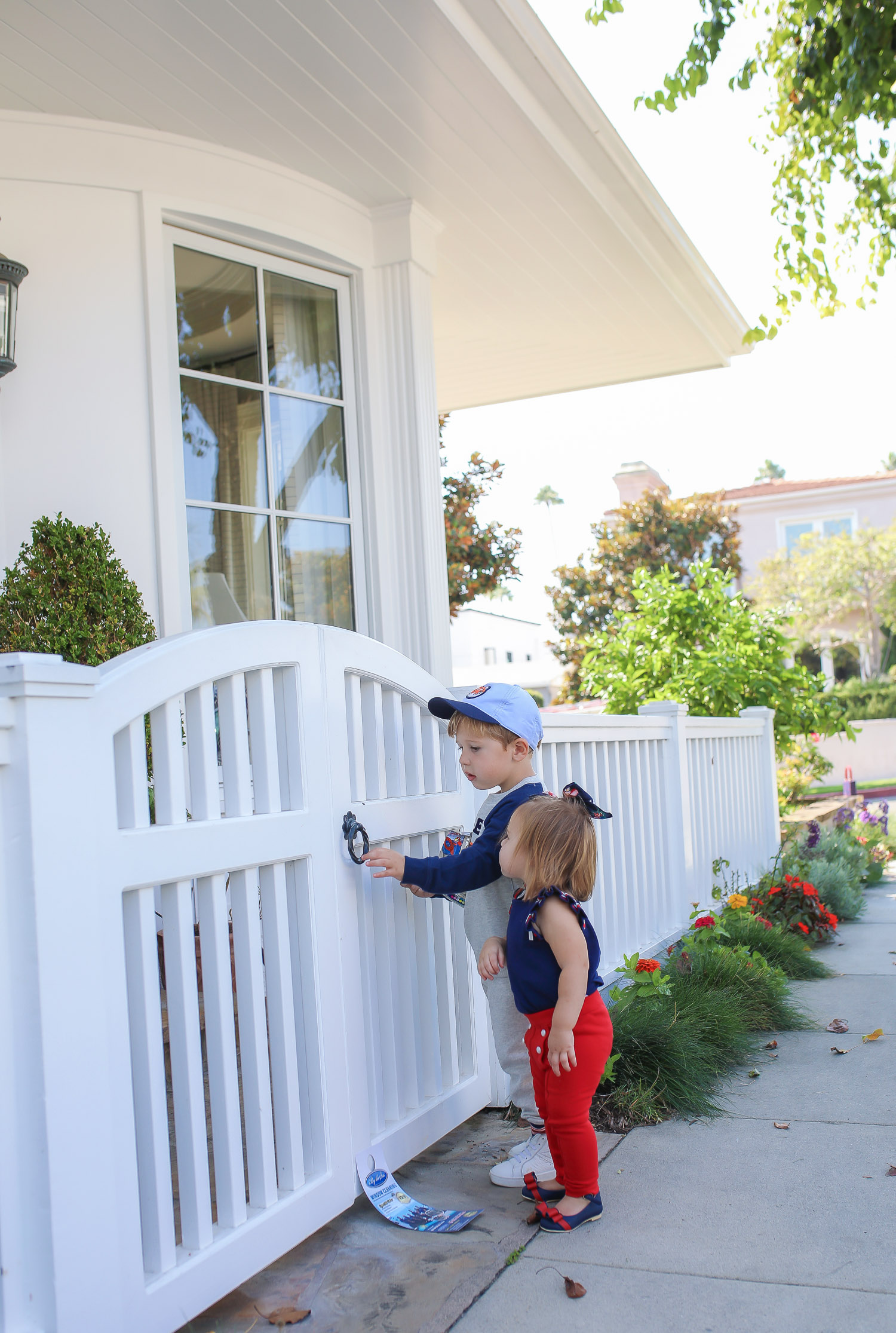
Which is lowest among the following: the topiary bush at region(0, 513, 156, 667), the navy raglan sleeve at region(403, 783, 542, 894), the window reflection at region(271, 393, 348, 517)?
the navy raglan sleeve at region(403, 783, 542, 894)

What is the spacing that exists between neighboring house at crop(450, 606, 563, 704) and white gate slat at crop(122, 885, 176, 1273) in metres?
36.9

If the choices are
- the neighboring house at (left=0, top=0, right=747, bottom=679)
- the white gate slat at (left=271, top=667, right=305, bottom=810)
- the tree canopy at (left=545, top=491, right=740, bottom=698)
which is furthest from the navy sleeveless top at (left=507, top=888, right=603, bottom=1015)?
the tree canopy at (left=545, top=491, right=740, bottom=698)

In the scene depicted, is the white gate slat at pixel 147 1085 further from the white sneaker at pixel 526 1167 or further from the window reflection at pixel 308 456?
the window reflection at pixel 308 456

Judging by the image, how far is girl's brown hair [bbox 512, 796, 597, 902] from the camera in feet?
8.54

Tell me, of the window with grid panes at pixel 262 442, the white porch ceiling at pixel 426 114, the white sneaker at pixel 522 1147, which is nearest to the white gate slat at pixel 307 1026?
the white sneaker at pixel 522 1147

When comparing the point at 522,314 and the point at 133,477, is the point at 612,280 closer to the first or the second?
the point at 522,314

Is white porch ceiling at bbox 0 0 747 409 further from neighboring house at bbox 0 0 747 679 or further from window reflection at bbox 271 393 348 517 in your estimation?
window reflection at bbox 271 393 348 517

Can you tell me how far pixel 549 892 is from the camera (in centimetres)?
258

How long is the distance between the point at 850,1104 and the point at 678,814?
204cm

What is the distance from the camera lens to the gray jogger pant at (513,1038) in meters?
2.89

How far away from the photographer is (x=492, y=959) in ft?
8.93

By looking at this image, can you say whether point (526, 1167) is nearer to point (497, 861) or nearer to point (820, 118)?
point (497, 861)

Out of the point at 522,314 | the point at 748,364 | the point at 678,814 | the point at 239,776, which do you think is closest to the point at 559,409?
the point at 748,364

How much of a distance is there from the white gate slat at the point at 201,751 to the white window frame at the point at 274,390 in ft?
8.30
